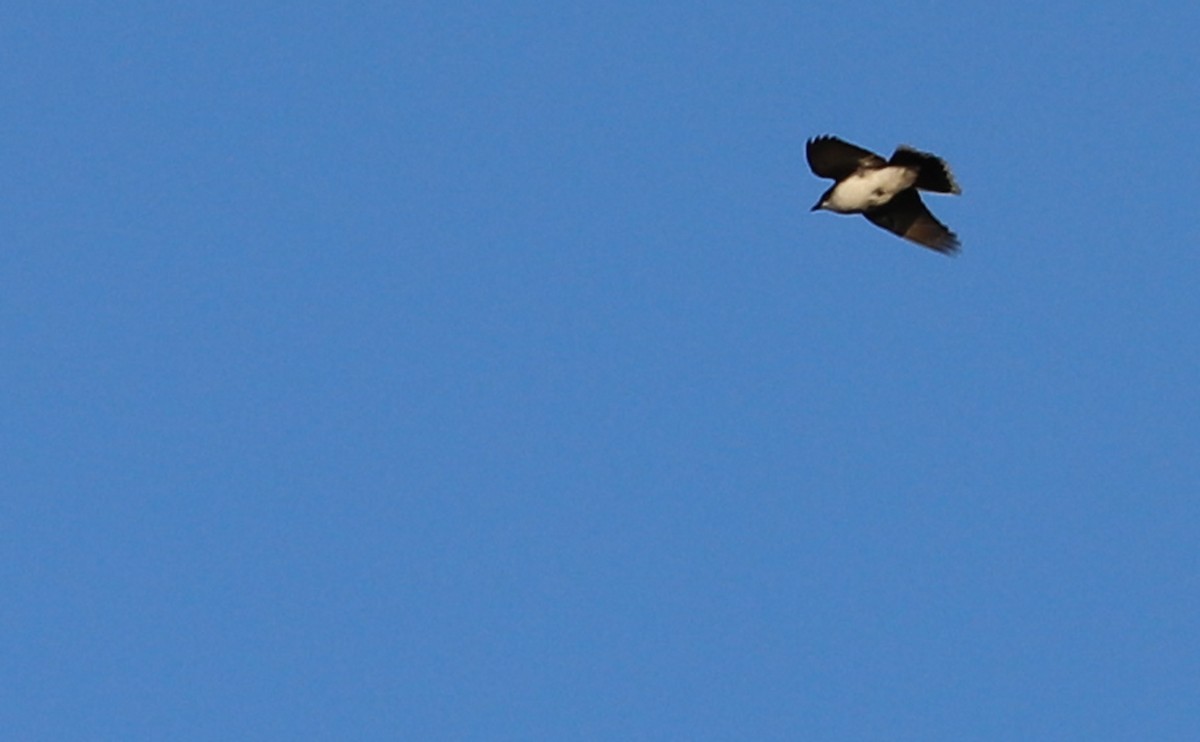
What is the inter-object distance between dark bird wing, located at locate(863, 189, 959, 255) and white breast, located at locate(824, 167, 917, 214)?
28cm

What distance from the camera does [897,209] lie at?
118ft

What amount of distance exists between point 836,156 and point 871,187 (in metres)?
0.56

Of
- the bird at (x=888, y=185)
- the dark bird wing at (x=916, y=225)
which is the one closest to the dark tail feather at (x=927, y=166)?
the bird at (x=888, y=185)

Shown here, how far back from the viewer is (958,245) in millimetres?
36125

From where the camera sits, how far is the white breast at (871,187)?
3497cm

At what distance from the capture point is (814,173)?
3547 centimetres

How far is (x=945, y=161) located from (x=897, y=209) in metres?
1.47

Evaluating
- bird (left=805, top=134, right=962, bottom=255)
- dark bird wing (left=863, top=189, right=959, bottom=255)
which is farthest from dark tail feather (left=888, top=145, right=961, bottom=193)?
dark bird wing (left=863, top=189, right=959, bottom=255)

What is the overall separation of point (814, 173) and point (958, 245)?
1940 millimetres

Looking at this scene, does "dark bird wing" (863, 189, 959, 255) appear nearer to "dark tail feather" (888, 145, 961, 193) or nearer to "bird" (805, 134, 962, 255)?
"bird" (805, 134, 962, 255)

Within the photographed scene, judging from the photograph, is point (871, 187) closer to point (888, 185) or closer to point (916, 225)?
point (888, 185)

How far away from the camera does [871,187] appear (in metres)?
35.3

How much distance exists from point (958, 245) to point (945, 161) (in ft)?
5.91

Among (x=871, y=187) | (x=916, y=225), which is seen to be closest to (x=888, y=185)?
(x=871, y=187)
